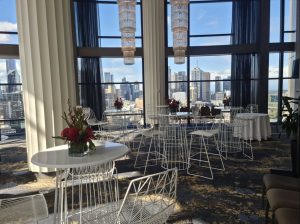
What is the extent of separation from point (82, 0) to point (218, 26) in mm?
4891

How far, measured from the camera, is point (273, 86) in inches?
375

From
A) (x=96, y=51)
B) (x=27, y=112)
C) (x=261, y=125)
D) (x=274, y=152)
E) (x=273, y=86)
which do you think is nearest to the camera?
(x=27, y=112)

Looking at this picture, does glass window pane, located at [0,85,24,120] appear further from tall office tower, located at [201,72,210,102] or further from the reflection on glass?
tall office tower, located at [201,72,210,102]

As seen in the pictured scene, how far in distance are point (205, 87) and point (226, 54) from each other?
1.39 metres

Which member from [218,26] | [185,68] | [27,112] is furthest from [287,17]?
[27,112]

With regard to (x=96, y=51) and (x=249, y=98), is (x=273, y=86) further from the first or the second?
(x=96, y=51)

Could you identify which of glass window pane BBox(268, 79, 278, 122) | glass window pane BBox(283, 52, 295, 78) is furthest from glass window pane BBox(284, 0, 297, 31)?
glass window pane BBox(268, 79, 278, 122)

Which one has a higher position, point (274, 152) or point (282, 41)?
point (282, 41)

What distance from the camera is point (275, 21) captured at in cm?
938

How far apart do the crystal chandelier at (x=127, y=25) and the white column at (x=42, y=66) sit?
2361 mm

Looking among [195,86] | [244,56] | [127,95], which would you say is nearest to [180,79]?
[195,86]

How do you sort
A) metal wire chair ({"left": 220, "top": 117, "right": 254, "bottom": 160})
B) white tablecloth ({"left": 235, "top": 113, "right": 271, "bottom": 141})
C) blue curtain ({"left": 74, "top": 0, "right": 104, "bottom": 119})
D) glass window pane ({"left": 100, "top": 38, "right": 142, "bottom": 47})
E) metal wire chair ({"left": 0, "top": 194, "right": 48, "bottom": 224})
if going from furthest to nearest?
1. glass window pane ({"left": 100, "top": 38, "right": 142, "bottom": 47})
2. blue curtain ({"left": 74, "top": 0, "right": 104, "bottom": 119})
3. white tablecloth ({"left": 235, "top": 113, "right": 271, "bottom": 141})
4. metal wire chair ({"left": 220, "top": 117, "right": 254, "bottom": 160})
5. metal wire chair ({"left": 0, "top": 194, "right": 48, "bottom": 224})

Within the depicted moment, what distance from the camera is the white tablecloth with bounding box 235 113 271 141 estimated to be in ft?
22.0

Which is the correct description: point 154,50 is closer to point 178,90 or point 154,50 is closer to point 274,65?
point 178,90
